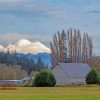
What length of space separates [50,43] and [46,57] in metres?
27.1

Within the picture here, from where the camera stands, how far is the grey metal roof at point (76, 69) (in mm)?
117812

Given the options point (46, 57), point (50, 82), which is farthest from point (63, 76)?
point (46, 57)

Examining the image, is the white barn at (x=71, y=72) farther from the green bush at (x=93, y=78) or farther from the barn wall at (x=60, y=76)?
the green bush at (x=93, y=78)

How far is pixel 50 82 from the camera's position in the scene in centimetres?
8612

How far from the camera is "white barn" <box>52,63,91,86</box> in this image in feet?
386

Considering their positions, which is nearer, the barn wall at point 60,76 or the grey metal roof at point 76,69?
the grey metal roof at point 76,69

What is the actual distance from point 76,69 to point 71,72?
181 cm
